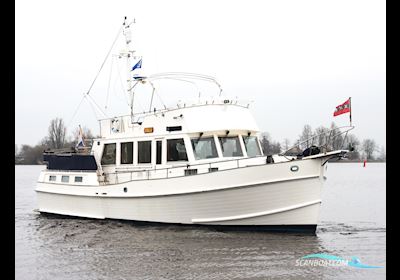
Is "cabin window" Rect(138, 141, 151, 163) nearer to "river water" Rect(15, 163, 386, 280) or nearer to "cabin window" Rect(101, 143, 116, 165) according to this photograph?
"cabin window" Rect(101, 143, 116, 165)

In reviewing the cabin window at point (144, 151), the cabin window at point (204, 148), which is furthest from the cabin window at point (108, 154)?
the cabin window at point (204, 148)

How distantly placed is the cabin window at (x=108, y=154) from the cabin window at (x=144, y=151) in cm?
140

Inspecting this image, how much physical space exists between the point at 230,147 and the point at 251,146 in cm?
90

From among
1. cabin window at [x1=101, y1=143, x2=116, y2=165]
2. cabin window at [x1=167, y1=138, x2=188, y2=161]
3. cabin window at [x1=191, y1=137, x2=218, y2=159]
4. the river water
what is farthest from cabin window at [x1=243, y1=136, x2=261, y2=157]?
cabin window at [x1=101, y1=143, x2=116, y2=165]

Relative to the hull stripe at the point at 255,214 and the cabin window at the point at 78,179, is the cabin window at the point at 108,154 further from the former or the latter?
the hull stripe at the point at 255,214

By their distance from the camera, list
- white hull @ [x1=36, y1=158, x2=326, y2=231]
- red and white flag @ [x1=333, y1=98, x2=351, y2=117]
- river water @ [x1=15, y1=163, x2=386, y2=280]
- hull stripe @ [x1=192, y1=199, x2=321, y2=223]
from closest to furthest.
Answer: river water @ [x1=15, y1=163, x2=386, y2=280] < red and white flag @ [x1=333, y1=98, x2=351, y2=117] < white hull @ [x1=36, y1=158, x2=326, y2=231] < hull stripe @ [x1=192, y1=199, x2=321, y2=223]

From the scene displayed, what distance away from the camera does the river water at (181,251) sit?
10.5 m

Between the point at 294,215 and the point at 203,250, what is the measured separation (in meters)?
3.07

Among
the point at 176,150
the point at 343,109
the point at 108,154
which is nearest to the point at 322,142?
the point at 343,109

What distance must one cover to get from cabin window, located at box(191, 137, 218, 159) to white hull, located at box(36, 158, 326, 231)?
4.63ft

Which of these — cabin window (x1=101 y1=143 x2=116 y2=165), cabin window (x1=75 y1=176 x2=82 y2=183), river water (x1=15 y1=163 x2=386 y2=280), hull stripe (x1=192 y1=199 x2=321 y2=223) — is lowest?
river water (x1=15 y1=163 x2=386 y2=280)

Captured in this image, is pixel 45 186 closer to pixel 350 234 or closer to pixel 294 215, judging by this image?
pixel 294 215

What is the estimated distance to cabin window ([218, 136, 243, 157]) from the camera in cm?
1535
